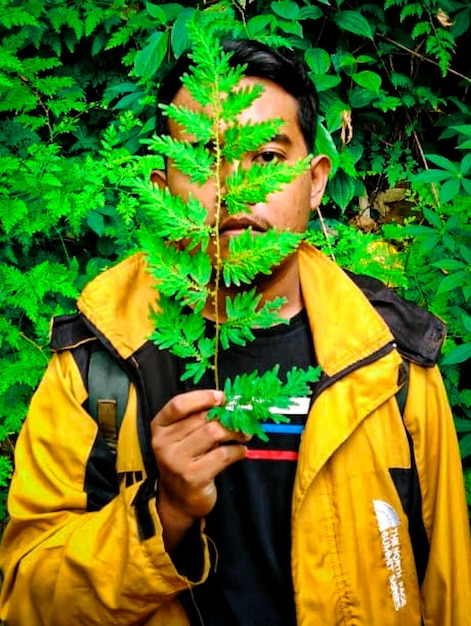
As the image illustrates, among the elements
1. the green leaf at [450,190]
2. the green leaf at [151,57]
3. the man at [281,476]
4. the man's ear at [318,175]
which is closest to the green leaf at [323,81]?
the green leaf at [151,57]

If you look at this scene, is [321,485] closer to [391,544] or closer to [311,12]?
[391,544]

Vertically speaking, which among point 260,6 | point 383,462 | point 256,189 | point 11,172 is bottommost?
point 11,172

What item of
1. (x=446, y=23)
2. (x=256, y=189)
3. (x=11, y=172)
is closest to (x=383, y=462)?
(x=256, y=189)

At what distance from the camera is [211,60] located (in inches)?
46.9

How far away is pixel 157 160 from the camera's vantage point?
3926 millimetres

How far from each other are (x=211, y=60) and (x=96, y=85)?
4.10 meters

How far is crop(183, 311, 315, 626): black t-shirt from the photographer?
2080 millimetres

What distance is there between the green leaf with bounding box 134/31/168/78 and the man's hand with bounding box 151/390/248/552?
3.10 metres

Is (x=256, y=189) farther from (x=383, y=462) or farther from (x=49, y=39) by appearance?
(x=49, y=39)

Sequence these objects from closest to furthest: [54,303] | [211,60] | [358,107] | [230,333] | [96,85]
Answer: [211,60] < [230,333] < [54,303] < [358,107] < [96,85]

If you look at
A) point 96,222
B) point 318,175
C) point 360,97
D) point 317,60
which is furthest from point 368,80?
point 318,175

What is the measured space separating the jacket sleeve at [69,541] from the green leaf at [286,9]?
9.79ft

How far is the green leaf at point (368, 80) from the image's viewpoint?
14.4 ft

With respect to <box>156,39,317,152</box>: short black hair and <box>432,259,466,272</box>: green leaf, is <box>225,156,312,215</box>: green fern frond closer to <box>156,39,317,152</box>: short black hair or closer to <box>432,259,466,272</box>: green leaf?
<box>156,39,317,152</box>: short black hair
